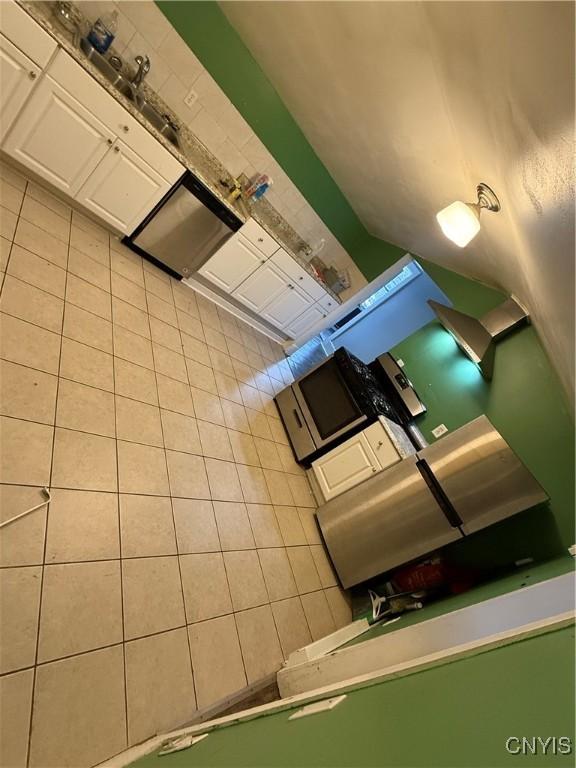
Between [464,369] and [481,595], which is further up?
[464,369]

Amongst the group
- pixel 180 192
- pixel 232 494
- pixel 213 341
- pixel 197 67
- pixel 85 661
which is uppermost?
pixel 197 67

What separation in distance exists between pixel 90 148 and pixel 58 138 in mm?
141

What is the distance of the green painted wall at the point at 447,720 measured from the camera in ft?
1.18

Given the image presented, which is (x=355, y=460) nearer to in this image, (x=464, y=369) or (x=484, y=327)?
(x=464, y=369)

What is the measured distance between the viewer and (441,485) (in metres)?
2.04

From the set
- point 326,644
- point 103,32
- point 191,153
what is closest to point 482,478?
point 326,644

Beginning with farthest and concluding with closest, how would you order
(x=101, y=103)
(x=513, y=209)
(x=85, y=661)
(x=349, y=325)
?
(x=349, y=325)
(x=101, y=103)
(x=513, y=209)
(x=85, y=661)

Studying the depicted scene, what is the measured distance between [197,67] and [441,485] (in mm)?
3459

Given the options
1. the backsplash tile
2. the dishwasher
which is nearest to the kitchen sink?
the backsplash tile

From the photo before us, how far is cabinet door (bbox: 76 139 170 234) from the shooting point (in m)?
1.94

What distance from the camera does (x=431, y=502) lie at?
2.02m

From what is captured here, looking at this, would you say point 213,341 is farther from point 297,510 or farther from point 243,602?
point 243,602

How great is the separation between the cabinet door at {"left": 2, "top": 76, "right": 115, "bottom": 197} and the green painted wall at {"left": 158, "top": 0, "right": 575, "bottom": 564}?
147 centimetres

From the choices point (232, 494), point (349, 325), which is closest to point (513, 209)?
point (232, 494)
